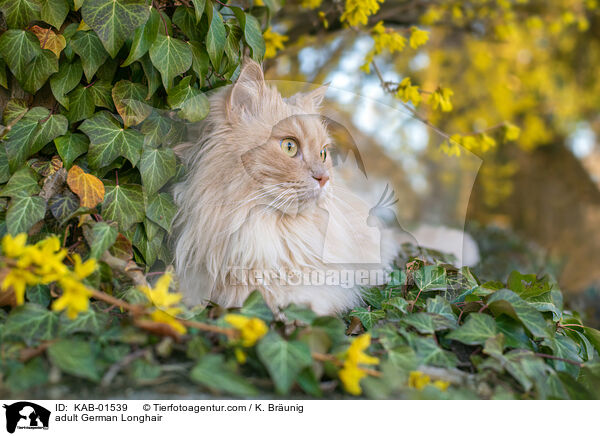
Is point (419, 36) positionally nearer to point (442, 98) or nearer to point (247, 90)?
point (442, 98)

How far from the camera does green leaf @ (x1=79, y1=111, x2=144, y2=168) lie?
137 centimetres

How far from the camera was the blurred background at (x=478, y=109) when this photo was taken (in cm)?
198

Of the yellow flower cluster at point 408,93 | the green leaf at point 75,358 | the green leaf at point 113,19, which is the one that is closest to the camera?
the green leaf at point 75,358

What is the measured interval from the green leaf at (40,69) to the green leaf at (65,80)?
0.09 ft

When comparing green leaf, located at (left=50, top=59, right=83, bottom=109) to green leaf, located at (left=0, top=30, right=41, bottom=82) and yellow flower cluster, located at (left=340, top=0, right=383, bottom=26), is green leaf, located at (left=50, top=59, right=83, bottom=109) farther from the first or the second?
yellow flower cluster, located at (left=340, top=0, right=383, bottom=26)

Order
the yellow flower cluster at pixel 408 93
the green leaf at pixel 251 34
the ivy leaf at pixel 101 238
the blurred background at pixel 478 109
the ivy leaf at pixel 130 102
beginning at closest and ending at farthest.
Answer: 1. the ivy leaf at pixel 101 238
2. the ivy leaf at pixel 130 102
3. the green leaf at pixel 251 34
4. the yellow flower cluster at pixel 408 93
5. the blurred background at pixel 478 109

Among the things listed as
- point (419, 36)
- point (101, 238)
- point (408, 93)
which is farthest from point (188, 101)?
point (419, 36)

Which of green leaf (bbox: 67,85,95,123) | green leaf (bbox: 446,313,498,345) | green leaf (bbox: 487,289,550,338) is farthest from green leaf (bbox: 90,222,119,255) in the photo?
green leaf (bbox: 487,289,550,338)

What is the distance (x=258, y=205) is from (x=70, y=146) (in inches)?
22.2

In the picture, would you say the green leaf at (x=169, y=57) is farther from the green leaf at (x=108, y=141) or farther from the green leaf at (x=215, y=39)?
the green leaf at (x=108, y=141)

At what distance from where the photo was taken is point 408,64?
375 cm

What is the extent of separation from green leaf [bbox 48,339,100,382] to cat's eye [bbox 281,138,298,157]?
2.42 feet
